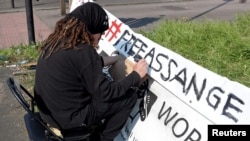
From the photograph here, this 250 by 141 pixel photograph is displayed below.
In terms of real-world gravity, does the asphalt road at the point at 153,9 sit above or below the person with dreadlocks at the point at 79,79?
below

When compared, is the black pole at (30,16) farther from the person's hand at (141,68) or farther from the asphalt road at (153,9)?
the person's hand at (141,68)

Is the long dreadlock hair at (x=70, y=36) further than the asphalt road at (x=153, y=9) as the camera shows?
No

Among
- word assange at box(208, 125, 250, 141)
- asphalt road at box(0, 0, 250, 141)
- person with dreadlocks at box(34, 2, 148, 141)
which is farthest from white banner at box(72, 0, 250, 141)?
asphalt road at box(0, 0, 250, 141)

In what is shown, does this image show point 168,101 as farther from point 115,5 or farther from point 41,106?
point 115,5

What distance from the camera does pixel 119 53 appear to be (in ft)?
10.8

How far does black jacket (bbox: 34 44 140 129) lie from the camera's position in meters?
2.38

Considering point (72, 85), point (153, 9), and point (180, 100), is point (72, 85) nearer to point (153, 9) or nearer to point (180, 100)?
point (180, 100)

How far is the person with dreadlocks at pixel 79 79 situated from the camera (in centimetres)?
239

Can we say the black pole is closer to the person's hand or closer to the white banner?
the white banner

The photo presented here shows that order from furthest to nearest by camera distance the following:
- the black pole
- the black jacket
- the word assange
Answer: the black pole < the black jacket < the word assange

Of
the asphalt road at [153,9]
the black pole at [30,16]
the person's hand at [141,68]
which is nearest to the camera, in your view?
the person's hand at [141,68]

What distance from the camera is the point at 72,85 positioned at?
8.07ft

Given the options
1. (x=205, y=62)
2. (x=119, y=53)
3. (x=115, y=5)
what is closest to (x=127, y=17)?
(x=115, y=5)

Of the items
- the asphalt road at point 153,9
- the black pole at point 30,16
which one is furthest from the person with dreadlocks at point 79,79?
the asphalt road at point 153,9
